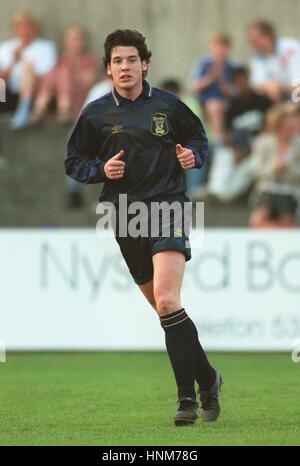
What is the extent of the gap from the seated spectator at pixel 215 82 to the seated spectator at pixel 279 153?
2.19ft

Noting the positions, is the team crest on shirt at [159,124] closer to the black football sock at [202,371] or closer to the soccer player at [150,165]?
the soccer player at [150,165]

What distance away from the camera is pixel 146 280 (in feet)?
24.7

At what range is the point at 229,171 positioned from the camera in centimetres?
1567

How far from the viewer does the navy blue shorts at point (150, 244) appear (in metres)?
7.33

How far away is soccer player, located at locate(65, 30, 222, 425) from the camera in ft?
23.8

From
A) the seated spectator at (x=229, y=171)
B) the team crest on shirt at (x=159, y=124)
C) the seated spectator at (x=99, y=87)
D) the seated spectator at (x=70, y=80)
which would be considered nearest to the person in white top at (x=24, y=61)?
the seated spectator at (x=70, y=80)

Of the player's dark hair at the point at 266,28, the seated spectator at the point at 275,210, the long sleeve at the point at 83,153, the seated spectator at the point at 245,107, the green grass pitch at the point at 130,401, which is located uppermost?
the player's dark hair at the point at 266,28

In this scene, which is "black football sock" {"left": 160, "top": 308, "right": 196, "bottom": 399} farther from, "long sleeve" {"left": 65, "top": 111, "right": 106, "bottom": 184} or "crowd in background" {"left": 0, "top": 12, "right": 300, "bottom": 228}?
"crowd in background" {"left": 0, "top": 12, "right": 300, "bottom": 228}

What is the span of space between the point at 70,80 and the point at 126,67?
863 cm

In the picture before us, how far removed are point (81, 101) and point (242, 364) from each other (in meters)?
4.90

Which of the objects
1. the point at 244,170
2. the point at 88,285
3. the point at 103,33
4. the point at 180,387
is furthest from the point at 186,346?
the point at 103,33

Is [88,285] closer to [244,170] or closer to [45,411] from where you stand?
[244,170]

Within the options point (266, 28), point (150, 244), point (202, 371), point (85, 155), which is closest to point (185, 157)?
point (150, 244)
